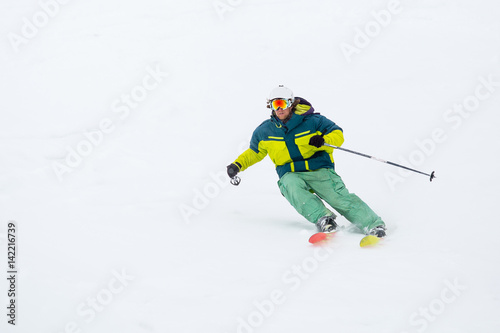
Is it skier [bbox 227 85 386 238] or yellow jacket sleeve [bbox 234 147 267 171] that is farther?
yellow jacket sleeve [bbox 234 147 267 171]

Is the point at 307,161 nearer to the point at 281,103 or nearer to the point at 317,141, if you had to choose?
the point at 317,141

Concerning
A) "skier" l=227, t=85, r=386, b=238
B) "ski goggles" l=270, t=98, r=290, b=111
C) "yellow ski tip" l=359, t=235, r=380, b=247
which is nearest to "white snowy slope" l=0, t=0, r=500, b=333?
"yellow ski tip" l=359, t=235, r=380, b=247

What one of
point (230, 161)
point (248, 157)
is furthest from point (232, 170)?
point (230, 161)

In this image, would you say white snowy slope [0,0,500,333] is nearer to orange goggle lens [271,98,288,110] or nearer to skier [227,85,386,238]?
skier [227,85,386,238]

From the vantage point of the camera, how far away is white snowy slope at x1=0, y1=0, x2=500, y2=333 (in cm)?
400

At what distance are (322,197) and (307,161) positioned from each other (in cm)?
37

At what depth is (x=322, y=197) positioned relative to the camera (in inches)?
230

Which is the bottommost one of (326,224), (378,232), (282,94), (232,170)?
(378,232)

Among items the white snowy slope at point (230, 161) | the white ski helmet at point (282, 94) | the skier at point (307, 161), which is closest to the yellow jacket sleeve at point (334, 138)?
the skier at point (307, 161)

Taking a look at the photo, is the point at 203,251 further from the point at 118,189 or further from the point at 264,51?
the point at 264,51

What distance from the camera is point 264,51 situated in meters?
11.2

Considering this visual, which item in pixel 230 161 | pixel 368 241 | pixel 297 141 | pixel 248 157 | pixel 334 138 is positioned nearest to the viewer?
pixel 368 241

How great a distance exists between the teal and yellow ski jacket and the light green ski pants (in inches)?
4.2

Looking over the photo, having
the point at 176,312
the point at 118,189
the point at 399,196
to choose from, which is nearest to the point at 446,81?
the point at 399,196
